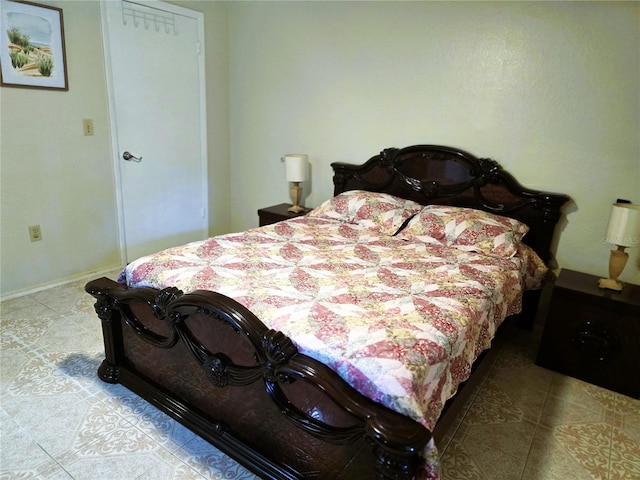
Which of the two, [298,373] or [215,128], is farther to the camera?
[215,128]

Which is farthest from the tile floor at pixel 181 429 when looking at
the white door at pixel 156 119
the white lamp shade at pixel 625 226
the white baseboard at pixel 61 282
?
the white door at pixel 156 119

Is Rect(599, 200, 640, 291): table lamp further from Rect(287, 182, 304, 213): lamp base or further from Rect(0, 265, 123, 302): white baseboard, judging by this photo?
Rect(0, 265, 123, 302): white baseboard

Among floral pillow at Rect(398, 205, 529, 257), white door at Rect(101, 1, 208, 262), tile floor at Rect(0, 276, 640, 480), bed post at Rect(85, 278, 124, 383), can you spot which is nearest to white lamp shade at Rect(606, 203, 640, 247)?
floral pillow at Rect(398, 205, 529, 257)

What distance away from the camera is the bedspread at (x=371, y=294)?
136cm

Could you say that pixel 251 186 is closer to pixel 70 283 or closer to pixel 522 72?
pixel 70 283

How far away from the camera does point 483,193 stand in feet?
9.45

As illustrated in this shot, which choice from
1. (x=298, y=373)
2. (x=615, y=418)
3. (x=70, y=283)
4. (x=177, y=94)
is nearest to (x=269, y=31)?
(x=177, y=94)

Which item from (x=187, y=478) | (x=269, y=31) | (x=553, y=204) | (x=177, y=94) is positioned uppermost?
(x=269, y=31)

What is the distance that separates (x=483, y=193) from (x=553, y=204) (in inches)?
16.9

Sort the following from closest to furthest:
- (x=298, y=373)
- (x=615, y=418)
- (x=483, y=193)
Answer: (x=298, y=373) → (x=615, y=418) → (x=483, y=193)

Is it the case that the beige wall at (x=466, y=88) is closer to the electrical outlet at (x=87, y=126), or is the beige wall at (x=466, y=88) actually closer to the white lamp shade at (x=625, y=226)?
the white lamp shade at (x=625, y=226)

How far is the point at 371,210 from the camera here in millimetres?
2963

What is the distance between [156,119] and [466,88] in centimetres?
245

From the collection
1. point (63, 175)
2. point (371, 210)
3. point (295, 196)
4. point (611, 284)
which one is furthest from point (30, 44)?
point (611, 284)
